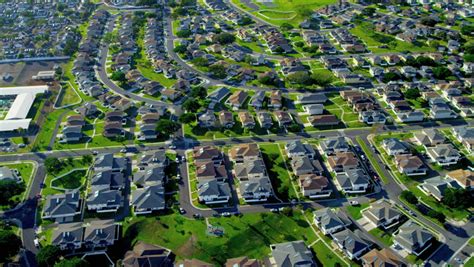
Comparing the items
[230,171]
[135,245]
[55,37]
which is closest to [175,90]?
[230,171]

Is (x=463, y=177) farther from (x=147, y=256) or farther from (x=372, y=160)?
(x=147, y=256)

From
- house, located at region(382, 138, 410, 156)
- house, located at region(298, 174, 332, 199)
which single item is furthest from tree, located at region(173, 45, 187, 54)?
house, located at region(298, 174, 332, 199)

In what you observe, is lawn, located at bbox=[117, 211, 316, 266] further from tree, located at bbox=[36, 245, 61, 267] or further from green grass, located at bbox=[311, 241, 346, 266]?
tree, located at bbox=[36, 245, 61, 267]

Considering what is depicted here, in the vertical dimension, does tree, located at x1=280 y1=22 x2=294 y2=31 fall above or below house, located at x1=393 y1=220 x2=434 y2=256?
below

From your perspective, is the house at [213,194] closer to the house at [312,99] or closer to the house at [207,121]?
the house at [207,121]

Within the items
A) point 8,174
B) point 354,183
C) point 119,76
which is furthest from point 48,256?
point 119,76
